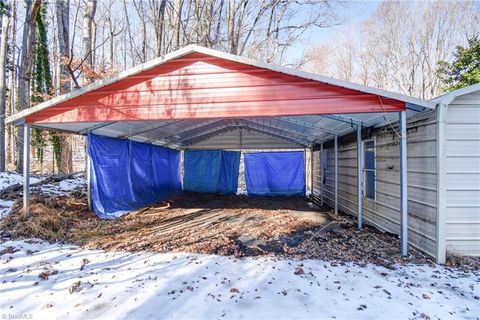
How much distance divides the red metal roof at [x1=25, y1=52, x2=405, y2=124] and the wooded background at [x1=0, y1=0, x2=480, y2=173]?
16.1 ft

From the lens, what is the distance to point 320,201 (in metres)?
10.3

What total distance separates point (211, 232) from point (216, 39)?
9156 millimetres

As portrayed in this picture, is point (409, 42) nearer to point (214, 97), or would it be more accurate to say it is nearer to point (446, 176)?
point (446, 176)

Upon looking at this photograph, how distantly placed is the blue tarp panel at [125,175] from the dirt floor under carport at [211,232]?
0.48 meters

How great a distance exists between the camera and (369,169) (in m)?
6.41

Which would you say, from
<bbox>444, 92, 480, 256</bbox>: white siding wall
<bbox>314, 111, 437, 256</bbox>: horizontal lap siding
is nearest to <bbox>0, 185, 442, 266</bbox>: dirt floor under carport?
<bbox>314, 111, 437, 256</bbox>: horizontal lap siding

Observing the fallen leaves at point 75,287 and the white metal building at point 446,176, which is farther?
the white metal building at point 446,176

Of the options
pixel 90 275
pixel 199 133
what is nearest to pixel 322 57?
pixel 199 133

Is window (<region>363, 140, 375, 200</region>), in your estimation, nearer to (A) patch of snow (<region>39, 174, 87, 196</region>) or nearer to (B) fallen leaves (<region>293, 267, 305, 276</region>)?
(B) fallen leaves (<region>293, 267, 305, 276</region>)

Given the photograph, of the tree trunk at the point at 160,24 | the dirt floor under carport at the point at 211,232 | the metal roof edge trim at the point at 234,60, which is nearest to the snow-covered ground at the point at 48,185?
the dirt floor under carport at the point at 211,232

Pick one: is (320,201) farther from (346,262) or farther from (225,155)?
(346,262)

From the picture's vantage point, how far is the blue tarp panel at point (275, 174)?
12422 mm

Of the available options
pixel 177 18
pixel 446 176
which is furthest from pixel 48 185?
pixel 446 176

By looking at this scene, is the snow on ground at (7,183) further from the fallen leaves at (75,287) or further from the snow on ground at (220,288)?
the fallen leaves at (75,287)
